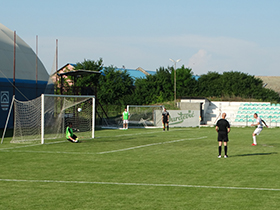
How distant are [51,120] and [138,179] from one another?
20232 millimetres

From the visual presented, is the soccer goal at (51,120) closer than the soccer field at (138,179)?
No

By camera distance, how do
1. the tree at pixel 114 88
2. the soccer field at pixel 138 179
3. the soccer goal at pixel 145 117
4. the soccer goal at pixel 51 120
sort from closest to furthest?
the soccer field at pixel 138 179 < the soccer goal at pixel 51 120 < the soccer goal at pixel 145 117 < the tree at pixel 114 88

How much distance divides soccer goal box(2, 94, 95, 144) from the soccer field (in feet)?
22.7

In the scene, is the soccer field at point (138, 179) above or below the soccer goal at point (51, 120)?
below

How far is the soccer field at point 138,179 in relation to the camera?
9.24 meters

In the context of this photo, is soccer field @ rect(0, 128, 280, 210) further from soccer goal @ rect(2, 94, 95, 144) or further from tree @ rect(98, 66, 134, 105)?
tree @ rect(98, 66, 134, 105)

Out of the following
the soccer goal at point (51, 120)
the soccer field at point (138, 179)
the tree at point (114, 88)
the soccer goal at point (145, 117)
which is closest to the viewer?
the soccer field at point (138, 179)

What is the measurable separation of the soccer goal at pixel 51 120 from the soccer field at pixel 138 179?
6.93 meters

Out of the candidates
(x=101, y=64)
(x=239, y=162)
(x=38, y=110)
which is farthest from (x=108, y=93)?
(x=239, y=162)

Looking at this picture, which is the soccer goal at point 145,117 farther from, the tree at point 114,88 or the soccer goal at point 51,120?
the tree at point 114,88

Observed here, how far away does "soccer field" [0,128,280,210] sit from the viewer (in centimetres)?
924

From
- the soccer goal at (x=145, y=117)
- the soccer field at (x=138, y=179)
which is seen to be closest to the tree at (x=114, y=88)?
the soccer goal at (x=145, y=117)

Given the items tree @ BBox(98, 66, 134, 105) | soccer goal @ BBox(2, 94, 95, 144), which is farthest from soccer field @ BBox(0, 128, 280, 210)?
tree @ BBox(98, 66, 134, 105)

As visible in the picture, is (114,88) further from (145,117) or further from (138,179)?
(138,179)
